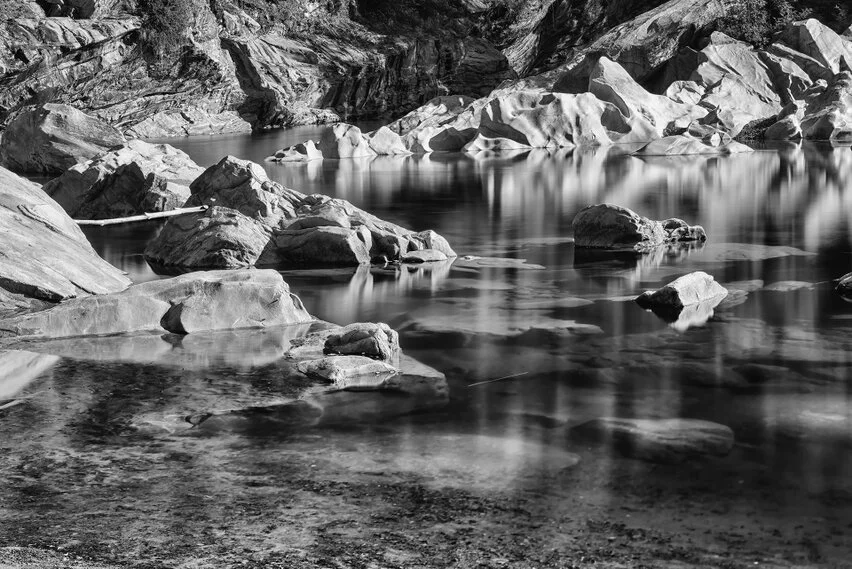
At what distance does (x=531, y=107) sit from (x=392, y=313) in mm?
42247

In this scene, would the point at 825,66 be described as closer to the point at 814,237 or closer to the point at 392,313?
the point at 814,237

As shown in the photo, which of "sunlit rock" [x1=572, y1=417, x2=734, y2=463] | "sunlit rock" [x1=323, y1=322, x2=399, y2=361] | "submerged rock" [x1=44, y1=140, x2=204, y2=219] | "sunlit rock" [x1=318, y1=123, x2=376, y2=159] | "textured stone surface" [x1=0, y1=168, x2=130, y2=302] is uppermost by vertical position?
"sunlit rock" [x1=318, y1=123, x2=376, y2=159]

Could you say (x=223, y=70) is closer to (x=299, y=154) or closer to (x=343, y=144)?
(x=343, y=144)

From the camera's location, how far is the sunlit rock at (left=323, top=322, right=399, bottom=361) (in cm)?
1234

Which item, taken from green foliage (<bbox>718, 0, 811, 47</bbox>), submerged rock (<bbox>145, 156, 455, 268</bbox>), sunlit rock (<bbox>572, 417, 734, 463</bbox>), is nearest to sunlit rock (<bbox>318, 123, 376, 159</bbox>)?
submerged rock (<bbox>145, 156, 455, 268</bbox>)

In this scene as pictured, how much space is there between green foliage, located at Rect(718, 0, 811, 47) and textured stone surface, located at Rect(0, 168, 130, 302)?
2268 inches

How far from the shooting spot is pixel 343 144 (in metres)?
50.0

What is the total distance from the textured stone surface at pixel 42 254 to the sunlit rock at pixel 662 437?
814cm

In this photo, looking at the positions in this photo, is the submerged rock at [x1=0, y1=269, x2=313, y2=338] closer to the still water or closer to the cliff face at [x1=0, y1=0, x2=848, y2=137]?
the still water

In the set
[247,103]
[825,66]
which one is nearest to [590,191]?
[825,66]

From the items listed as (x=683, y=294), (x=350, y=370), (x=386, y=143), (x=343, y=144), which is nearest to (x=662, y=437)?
(x=350, y=370)

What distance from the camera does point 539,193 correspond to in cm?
3275

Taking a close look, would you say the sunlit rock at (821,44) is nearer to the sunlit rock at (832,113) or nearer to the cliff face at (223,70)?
the sunlit rock at (832,113)

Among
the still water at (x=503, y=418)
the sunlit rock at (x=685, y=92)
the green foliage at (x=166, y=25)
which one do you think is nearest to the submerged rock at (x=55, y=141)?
the still water at (x=503, y=418)
